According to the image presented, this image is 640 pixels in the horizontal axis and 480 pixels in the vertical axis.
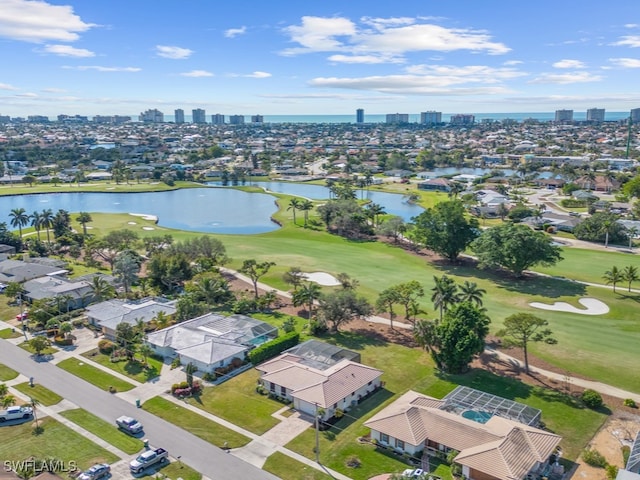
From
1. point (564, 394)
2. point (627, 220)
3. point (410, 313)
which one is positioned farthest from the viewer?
point (627, 220)

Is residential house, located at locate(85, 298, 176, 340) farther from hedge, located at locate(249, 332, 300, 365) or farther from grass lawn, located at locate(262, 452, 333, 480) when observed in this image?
grass lawn, located at locate(262, 452, 333, 480)

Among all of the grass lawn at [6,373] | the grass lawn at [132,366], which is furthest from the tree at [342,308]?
the grass lawn at [6,373]

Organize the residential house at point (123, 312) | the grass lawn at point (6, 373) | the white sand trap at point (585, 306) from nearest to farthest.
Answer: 1. the grass lawn at point (6, 373)
2. the residential house at point (123, 312)
3. the white sand trap at point (585, 306)

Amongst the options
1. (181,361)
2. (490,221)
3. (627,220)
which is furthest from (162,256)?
(627,220)

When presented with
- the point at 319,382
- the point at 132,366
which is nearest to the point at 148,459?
the point at 319,382

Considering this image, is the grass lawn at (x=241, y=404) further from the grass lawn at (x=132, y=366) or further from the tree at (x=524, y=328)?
the tree at (x=524, y=328)

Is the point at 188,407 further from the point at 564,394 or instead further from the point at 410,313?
the point at 564,394

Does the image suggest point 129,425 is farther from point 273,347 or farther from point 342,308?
point 342,308
